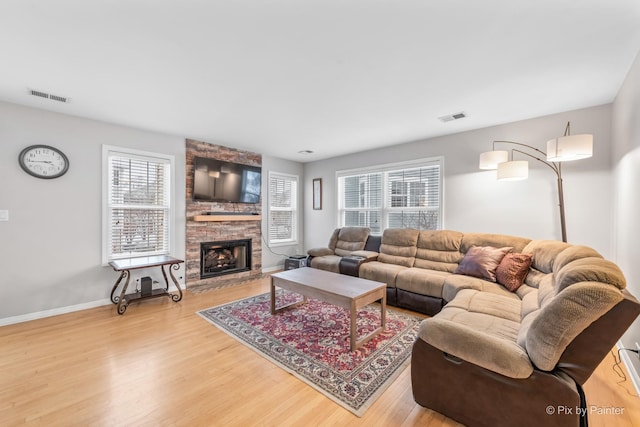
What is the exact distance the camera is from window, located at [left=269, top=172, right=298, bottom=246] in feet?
18.9

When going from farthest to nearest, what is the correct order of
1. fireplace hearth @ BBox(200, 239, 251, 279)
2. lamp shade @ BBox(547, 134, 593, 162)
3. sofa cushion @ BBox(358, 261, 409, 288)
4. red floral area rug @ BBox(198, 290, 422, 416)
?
fireplace hearth @ BBox(200, 239, 251, 279) < sofa cushion @ BBox(358, 261, 409, 288) < lamp shade @ BBox(547, 134, 593, 162) < red floral area rug @ BBox(198, 290, 422, 416)

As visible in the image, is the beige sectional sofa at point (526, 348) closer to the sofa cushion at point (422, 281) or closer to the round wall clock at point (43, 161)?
the sofa cushion at point (422, 281)

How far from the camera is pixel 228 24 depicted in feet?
5.71

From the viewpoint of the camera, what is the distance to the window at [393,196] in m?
4.41

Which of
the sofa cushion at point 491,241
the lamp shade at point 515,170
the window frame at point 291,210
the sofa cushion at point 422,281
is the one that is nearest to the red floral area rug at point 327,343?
the sofa cushion at point 422,281

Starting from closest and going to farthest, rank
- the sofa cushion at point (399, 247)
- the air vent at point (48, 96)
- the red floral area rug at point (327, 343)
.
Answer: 1. the red floral area rug at point (327, 343)
2. the air vent at point (48, 96)
3. the sofa cushion at point (399, 247)

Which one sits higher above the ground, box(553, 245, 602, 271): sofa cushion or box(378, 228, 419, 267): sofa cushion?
box(553, 245, 602, 271): sofa cushion

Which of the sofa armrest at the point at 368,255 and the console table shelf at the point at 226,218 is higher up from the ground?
the console table shelf at the point at 226,218

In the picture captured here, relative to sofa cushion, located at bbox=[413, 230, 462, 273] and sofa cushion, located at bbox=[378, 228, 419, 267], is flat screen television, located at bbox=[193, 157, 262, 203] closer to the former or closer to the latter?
sofa cushion, located at bbox=[378, 228, 419, 267]

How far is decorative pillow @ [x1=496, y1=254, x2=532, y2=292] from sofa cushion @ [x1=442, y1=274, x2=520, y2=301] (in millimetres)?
71

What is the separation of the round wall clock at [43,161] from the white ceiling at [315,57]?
523 millimetres

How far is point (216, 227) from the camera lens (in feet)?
15.7

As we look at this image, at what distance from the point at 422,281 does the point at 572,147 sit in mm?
1960

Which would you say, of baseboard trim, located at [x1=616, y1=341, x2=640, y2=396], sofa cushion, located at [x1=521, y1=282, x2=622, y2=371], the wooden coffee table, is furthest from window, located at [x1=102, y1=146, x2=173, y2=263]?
baseboard trim, located at [x1=616, y1=341, x2=640, y2=396]
